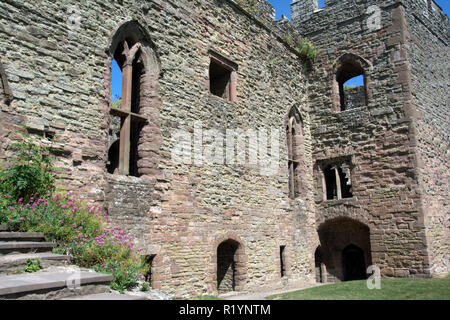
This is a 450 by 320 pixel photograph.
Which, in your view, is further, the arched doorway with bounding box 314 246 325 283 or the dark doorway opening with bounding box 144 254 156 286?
the arched doorway with bounding box 314 246 325 283

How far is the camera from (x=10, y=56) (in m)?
6.44

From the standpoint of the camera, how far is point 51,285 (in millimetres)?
3762

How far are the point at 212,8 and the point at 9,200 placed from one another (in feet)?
23.3

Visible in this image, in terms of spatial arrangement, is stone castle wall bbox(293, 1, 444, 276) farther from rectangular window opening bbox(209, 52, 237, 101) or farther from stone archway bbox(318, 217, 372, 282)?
rectangular window opening bbox(209, 52, 237, 101)

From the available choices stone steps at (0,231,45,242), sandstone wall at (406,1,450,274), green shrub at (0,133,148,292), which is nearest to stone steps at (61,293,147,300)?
green shrub at (0,133,148,292)

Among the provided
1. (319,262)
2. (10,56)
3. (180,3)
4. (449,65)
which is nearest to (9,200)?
(10,56)

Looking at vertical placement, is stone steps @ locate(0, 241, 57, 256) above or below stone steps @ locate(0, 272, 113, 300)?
above

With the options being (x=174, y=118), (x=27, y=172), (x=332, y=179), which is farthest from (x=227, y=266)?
(x=27, y=172)

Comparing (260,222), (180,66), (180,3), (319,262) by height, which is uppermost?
(180,3)

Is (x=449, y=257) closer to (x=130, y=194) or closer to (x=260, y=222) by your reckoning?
(x=260, y=222)

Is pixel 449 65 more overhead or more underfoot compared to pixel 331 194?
more overhead

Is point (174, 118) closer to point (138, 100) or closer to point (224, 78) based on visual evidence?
point (138, 100)

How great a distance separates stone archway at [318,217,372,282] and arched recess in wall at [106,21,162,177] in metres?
7.11

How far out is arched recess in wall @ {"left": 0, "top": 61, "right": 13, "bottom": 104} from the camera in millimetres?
6238
